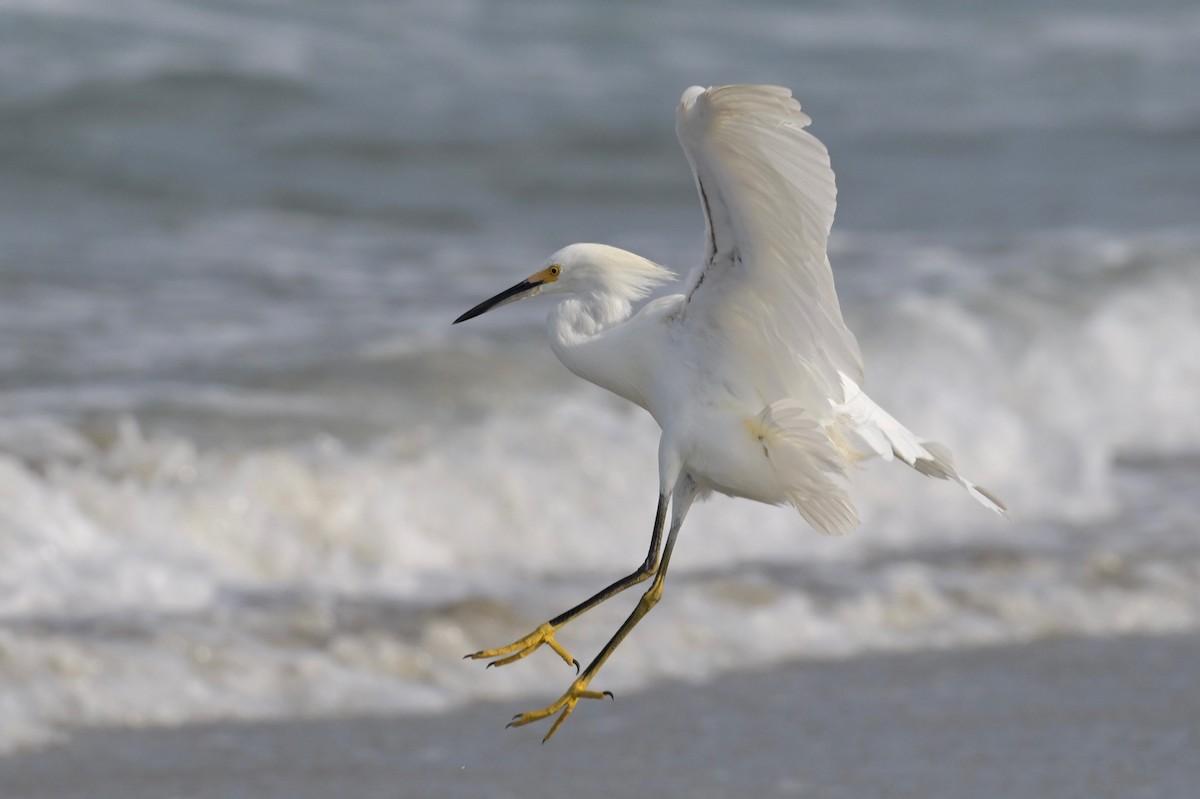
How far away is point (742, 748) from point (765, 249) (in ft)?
6.41

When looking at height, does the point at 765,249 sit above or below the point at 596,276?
above

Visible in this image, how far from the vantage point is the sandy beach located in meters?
4.87

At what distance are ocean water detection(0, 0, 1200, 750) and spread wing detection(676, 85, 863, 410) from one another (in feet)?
6.32

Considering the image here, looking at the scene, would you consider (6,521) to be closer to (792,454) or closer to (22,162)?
(792,454)

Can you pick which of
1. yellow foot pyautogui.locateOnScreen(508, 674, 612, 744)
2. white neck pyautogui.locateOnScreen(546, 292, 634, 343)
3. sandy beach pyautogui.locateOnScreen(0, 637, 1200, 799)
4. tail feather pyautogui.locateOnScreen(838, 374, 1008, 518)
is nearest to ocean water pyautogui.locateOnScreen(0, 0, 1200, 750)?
sandy beach pyautogui.locateOnScreen(0, 637, 1200, 799)

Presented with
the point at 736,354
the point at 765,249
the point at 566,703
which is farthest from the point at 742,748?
the point at 765,249

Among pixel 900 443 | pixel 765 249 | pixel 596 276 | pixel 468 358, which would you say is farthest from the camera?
pixel 468 358

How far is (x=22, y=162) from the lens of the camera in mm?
11961

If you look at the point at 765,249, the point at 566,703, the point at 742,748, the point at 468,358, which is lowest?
the point at 742,748

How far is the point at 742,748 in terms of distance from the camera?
523 cm

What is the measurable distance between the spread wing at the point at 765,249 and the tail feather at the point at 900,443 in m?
0.07

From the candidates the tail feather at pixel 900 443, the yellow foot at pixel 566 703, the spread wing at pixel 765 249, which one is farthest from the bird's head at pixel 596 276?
the yellow foot at pixel 566 703

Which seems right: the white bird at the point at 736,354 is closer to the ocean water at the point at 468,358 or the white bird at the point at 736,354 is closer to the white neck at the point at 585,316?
the white neck at the point at 585,316

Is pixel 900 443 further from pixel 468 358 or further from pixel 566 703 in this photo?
pixel 468 358
